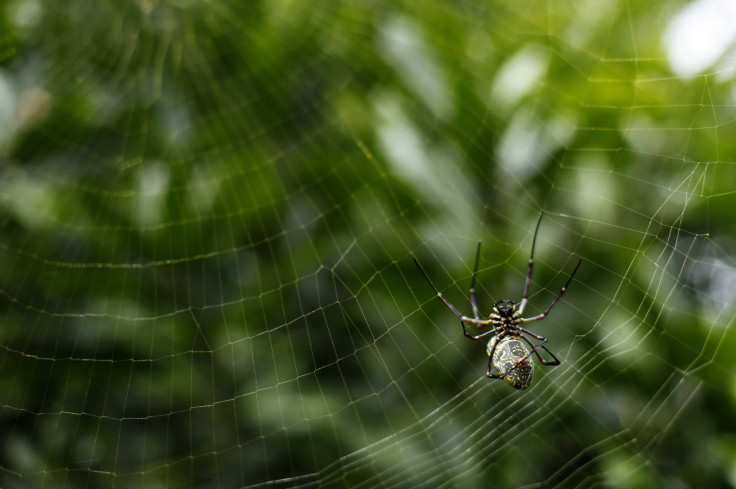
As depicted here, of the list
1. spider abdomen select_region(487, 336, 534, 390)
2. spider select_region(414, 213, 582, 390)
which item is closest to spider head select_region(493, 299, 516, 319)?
spider select_region(414, 213, 582, 390)

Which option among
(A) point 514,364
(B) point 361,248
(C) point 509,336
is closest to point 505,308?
(C) point 509,336

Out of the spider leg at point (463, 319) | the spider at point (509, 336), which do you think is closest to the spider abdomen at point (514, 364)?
the spider at point (509, 336)

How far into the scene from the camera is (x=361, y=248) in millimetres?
1657

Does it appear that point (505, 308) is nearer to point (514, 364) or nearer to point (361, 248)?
point (514, 364)

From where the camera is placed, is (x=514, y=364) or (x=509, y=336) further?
(x=509, y=336)

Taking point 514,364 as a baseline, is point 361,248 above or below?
above

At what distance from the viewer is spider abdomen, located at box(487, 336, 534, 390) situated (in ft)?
4.75

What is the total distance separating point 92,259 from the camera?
1855 mm

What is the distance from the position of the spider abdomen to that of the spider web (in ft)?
0.72

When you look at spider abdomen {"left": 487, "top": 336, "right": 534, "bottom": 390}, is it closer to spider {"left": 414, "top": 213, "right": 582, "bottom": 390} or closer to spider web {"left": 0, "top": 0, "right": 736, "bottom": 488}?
spider {"left": 414, "top": 213, "right": 582, "bottom": 390}

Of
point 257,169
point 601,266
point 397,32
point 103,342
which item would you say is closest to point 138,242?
point 103,342

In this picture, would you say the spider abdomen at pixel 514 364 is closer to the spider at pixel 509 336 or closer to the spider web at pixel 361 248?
the spider at pixel 509 336

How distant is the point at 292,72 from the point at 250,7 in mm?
248

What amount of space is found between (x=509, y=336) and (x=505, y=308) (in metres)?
0.09
